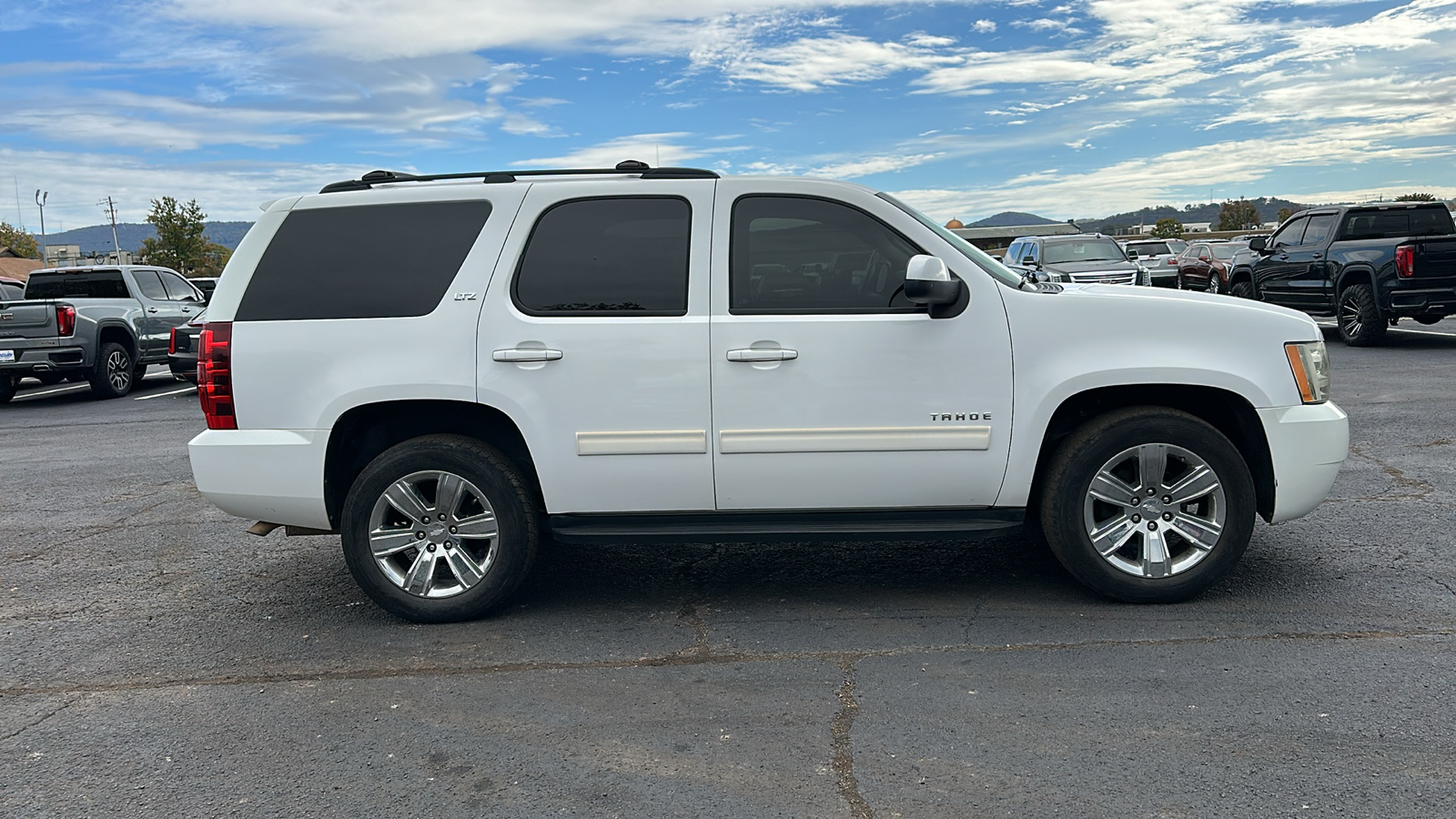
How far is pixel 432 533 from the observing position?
494cm

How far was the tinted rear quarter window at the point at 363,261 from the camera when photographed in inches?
191

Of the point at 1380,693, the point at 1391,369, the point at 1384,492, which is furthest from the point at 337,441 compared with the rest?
the point at 1391,369

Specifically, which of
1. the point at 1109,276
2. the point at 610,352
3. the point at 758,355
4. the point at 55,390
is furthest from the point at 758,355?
the point at 55,390

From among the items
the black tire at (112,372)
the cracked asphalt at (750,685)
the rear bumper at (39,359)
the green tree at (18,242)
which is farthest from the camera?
the green tree at (18,242)

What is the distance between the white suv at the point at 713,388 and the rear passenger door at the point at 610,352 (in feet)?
0.04

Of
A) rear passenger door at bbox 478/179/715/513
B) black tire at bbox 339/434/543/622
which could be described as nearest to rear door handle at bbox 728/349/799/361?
rear passenger door at bbox 478/179/715/513

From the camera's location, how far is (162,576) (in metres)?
5.90

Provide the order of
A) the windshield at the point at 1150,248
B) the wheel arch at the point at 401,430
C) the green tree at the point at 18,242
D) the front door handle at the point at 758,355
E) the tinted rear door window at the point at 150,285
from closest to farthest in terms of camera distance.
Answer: the front door handle at the point at 758,355 < the wheel arch at the point at 401,430 < the tinted rear door window at the point at 150,285 < the windshield at the point at 1150,248 < the green tree at the point at 18,242

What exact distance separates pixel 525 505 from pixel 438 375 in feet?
2.18

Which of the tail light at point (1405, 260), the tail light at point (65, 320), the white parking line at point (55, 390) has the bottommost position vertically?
the white parking line at point (55, 390)

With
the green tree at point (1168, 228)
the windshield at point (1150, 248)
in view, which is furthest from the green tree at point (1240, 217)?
the windshield at point (1150, 248)

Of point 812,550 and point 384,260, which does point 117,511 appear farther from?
point 812,550

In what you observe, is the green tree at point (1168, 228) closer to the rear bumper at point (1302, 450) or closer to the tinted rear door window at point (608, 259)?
the rear bumper at point (1302, 450)

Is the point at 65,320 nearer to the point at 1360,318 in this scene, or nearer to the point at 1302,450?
the point at 1302,450
